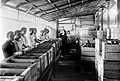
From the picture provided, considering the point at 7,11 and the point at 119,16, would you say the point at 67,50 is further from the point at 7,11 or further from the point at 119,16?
the point at 7,11

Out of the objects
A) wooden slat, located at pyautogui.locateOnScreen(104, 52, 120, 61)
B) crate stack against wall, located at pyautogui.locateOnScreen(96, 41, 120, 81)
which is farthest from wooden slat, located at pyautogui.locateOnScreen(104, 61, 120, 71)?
wooden slat, located at pyautogui.locateOnScreen(104, 52, 120, 61)

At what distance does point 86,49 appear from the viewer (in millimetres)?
6887

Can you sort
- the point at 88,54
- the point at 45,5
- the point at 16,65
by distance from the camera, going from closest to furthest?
the point at 16,65
the point at 88,54
the point at 45,5

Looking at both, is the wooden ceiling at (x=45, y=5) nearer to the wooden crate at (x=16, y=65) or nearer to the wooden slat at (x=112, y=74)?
the wooden crate at (x=16, y=65)

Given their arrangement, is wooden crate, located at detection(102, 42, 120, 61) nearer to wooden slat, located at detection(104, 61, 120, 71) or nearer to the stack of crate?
wooden slat, located at detection(104, 61, 120, 71)

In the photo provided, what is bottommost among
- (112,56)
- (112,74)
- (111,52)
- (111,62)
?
(112,74)

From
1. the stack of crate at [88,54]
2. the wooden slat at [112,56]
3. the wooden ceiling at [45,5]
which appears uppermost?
the wooden ceiling at [45,5]

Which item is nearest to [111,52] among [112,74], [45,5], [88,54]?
[112,74]

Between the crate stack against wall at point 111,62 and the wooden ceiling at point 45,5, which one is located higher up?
the wooden ceiling at point 45,5

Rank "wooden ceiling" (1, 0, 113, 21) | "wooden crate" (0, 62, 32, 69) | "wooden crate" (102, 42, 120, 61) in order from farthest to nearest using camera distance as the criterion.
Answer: "wooden ceiling" (1, 0, 113, 21), "wooden crate" (102, 42, 120, 61), "wooden crate" (0, 62, 32, 69)

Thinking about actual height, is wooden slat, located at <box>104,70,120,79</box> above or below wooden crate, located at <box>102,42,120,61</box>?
below

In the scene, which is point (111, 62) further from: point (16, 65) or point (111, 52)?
point (16, 65)

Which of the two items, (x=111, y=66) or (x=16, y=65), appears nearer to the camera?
(x=16, y=65)

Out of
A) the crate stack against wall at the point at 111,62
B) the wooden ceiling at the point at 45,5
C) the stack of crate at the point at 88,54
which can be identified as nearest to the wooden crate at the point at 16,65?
the crate stack against wall at the point at 111,62
